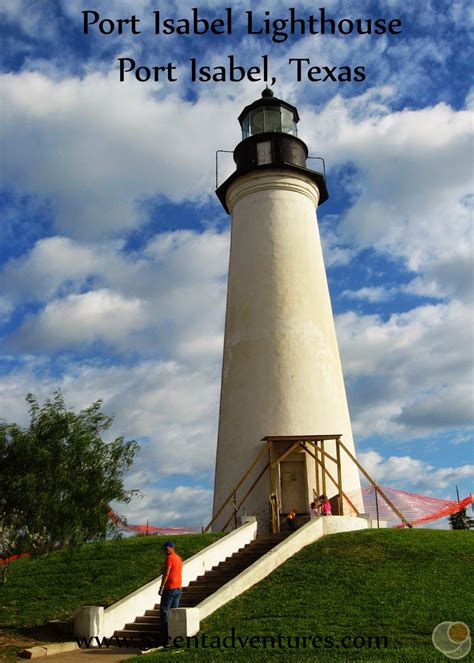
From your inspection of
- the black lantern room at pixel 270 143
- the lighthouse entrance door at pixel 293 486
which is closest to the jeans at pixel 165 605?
the lighthouse entrance door at pixel 293 486

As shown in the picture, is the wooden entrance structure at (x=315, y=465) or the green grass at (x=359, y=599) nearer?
the green grass at (x=359, y=599)

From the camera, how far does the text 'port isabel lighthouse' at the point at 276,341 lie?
78.7 ft

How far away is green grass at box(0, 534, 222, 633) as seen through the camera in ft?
50.9

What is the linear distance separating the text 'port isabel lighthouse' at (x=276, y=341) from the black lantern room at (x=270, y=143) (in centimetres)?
5

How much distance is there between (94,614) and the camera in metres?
13.3

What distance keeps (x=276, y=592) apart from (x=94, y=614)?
3905mm

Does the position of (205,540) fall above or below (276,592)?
above

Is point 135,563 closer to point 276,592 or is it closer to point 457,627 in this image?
point 276,592

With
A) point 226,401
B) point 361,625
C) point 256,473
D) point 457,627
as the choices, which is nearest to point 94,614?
point 361,625

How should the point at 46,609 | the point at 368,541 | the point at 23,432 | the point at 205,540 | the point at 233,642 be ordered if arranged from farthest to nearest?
the point at 205,540 < the point at 368,541 < the point at 46,609 < the point at 23,432 < the point at 233,642

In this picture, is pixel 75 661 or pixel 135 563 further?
pixel 135 563

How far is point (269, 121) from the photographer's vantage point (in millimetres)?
29562

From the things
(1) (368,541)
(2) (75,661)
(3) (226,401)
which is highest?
(3) (226,401)

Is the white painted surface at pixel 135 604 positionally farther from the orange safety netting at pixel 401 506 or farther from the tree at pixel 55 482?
the orange safety netting at pixel 401 506
